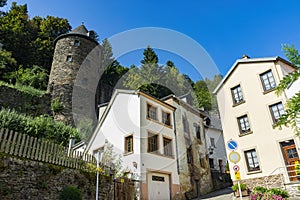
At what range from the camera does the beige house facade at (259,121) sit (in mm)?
12695

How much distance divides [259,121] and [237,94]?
2700mm

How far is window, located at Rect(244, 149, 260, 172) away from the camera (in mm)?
13680

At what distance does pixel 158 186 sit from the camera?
13875 mm

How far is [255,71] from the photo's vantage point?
15.4 metres

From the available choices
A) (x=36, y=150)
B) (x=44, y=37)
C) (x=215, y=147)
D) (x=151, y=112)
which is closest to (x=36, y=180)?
(x=36, y=150)

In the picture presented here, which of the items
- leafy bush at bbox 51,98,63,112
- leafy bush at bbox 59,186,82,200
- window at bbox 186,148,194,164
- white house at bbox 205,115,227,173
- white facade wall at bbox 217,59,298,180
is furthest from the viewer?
leafy bush at bbox 51,98,63,112

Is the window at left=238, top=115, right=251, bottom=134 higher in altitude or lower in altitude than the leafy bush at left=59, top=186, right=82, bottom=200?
higher

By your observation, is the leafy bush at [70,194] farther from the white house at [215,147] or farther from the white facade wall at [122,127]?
the white house at [215,147]

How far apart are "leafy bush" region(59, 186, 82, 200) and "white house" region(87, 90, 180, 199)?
5082mm

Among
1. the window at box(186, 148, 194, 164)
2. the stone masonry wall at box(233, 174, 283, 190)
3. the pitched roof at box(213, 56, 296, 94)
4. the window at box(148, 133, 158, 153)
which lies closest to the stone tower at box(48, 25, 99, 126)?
the window at box(148, 133, 158, 153)

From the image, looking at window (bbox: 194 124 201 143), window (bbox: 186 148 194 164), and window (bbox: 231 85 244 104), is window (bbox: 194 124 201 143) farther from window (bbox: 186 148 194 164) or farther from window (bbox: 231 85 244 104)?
window (bbox: 231 85 244 104)

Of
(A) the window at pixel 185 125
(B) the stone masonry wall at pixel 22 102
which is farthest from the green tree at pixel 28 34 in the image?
(A) the window at pixel 185 125

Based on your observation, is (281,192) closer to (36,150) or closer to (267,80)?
(267,80)

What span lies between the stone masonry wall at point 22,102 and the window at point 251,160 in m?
19.1
